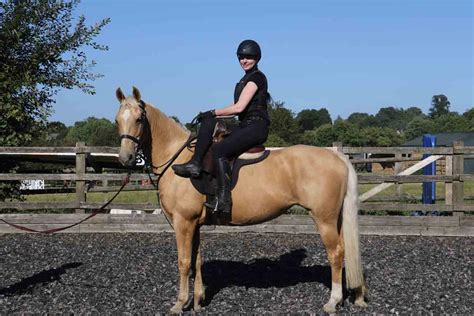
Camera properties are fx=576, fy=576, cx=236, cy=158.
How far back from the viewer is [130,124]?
607cm

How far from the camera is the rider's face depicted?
644cm

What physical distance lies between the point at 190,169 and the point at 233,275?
2426 mm

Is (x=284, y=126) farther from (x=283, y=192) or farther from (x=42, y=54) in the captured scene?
(x=283, y=192)

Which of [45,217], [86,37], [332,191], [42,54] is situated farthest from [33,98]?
[332,191]

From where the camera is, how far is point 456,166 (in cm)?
1180

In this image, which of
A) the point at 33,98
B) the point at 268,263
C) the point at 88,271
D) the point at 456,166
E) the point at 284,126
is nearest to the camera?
the point at 88,271

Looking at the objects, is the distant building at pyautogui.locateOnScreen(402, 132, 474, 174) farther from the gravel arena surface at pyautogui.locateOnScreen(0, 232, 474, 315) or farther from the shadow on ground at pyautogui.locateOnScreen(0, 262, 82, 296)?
the shadow on ground at pyautogui.locateOnScreen(0, 262, 82, 296)

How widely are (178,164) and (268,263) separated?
10.00 feet

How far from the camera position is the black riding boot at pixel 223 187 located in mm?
6203

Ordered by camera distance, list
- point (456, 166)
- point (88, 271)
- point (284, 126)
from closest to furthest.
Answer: point (88, 271) → point (456, 166) → point (284, 126)

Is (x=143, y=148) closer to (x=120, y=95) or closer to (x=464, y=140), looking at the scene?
(x=120, y=95)

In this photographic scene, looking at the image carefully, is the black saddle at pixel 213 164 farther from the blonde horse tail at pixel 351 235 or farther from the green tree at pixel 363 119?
the green tree at pixel 363 119

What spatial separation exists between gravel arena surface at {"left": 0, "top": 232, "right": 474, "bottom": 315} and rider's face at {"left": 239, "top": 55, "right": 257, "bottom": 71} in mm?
2667

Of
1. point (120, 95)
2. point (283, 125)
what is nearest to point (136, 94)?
point (120, 95)
